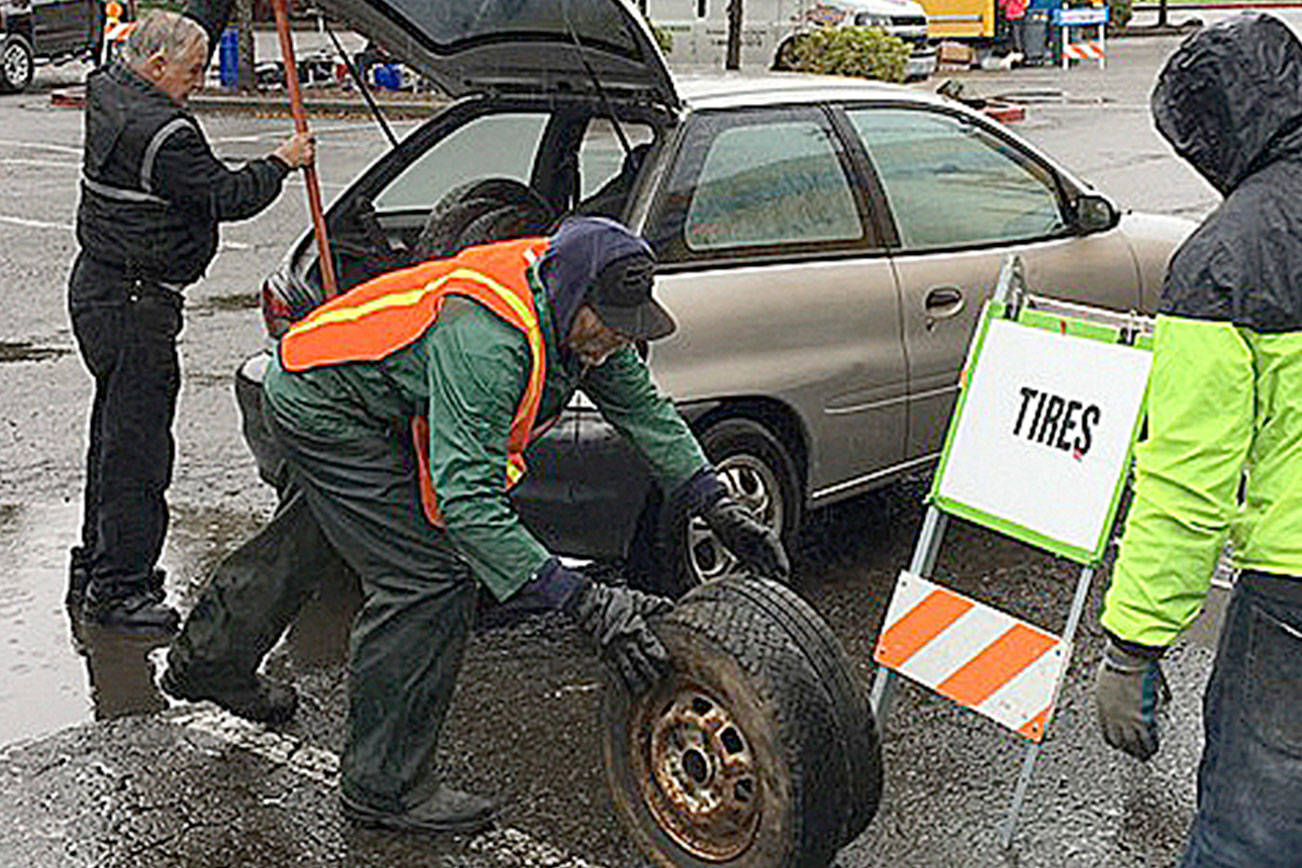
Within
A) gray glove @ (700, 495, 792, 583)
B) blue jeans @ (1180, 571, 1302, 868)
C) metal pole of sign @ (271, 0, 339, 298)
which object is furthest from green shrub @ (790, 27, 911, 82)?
blue jeans @ (1180, 571, 1302, 868)

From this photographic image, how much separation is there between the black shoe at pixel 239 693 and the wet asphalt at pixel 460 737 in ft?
0.18

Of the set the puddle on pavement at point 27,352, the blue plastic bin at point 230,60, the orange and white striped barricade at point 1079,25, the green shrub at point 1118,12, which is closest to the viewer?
the puddle on pavement at point 27,352

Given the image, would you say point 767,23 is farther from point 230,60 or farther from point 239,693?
point 239,693

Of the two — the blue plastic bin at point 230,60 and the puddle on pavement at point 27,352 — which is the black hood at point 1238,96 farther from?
the blue plastic bin at point 230,60

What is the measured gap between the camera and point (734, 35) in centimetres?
2173

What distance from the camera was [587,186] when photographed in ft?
20.7

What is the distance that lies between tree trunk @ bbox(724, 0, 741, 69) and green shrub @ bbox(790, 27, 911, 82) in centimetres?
86

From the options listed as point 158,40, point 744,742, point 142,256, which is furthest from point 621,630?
point 158,40

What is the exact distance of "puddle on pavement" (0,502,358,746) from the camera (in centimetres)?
540

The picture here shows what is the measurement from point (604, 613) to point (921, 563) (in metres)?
1.07

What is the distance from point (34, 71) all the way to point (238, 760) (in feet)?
77.8

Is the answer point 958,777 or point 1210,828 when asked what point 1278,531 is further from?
point 958,777

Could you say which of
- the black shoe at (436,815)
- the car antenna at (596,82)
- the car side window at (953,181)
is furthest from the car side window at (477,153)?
the black shoe at (436,815)

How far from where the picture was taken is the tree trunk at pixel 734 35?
71.4ft
